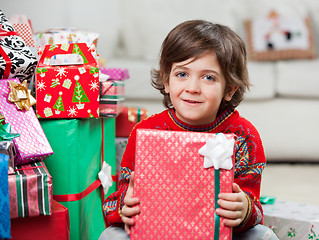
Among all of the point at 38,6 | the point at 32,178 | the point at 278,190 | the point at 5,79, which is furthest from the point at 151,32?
the point at 32,178

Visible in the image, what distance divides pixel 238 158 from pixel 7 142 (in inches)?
19.4

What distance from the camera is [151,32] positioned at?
2.78m

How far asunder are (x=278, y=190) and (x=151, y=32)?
4.09 feet

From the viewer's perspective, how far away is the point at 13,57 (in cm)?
117

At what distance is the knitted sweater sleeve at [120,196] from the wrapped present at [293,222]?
1.47 feet

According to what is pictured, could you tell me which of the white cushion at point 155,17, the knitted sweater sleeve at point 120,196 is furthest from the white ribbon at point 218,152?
the white cushion at point 155,17

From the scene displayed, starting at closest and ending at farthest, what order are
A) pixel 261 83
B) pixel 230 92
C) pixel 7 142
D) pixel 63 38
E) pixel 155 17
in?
pixel 7 142, pixel 230 92, pixel 63 38, pixel 261 83, pixel 155 17

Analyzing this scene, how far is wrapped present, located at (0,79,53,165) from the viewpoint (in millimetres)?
1096

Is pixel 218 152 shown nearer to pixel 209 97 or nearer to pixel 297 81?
pixel 209 97

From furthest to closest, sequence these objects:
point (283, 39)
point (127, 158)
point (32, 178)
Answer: point (283, 39) → point (127, 158) → point (32, 178)

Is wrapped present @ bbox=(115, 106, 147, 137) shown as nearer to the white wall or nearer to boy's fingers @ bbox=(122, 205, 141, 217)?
boy's fingers @ bbox=(122, 205, 141, 217)

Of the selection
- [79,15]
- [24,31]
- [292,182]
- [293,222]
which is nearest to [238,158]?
[293,222]

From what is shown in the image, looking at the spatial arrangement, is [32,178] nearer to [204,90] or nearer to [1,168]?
[1,168]

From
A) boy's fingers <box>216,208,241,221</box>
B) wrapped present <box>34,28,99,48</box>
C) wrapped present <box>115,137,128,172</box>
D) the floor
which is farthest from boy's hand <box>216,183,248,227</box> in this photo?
the floor
